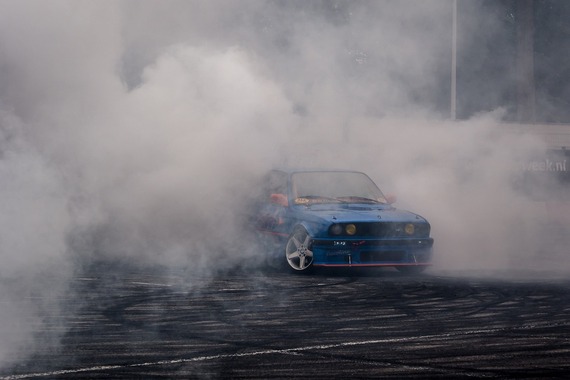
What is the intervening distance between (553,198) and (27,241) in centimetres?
1130

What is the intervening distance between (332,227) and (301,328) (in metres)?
3.54

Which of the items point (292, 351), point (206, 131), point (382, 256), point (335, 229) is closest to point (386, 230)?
point (382, 256)

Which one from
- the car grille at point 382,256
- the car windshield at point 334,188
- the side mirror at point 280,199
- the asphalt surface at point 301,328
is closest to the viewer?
the asphalt surface at point 301,328

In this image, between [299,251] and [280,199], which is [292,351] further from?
[280,199]

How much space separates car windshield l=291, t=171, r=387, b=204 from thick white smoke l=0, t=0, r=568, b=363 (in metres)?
0.53

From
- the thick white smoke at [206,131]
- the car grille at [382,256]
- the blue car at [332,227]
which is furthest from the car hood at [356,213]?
the thick white smoke at [206,131]

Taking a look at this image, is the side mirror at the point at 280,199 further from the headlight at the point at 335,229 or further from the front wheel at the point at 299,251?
the headlight at the point at 335,229

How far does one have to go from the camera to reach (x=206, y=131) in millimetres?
11977

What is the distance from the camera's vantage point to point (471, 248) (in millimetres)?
13234

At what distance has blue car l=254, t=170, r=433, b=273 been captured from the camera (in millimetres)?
11109

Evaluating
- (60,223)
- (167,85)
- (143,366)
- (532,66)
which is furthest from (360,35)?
(532,66)

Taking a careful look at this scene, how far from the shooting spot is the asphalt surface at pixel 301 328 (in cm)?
621

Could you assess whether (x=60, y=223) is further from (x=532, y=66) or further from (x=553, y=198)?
(x=532, y=66)

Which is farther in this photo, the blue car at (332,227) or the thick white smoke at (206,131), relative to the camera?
the blue car at (332,227)
